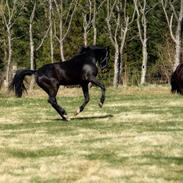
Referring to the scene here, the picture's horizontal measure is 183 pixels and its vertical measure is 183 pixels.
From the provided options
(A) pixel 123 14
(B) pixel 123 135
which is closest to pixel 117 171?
(B) pixel 123 135

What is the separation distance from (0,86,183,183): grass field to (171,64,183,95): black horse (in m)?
2.16

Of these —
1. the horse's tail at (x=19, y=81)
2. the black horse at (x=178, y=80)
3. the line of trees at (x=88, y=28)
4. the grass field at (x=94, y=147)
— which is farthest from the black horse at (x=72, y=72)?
the line of trees at (x=88, y=28)

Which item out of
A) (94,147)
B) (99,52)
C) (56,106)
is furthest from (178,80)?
(94,147)

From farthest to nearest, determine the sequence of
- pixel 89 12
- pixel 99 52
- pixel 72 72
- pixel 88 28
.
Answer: pixel 88 28
pixel 89 12
pixel 99 52
pixel 72 72

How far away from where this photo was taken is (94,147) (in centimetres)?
1099

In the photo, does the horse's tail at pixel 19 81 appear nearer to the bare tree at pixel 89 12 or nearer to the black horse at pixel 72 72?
the black horse at pixel 72 72

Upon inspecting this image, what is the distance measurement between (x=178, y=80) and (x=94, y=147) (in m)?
10.3

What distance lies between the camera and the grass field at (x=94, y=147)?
854 cm

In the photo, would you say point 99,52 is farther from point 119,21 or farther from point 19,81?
point 119,21

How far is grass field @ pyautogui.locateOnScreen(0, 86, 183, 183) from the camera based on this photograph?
8539 mm

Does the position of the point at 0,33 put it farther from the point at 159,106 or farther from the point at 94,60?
the point at 94,60

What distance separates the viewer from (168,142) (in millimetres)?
11258

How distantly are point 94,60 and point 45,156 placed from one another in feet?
19.4

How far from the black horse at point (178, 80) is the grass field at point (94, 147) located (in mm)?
2160
